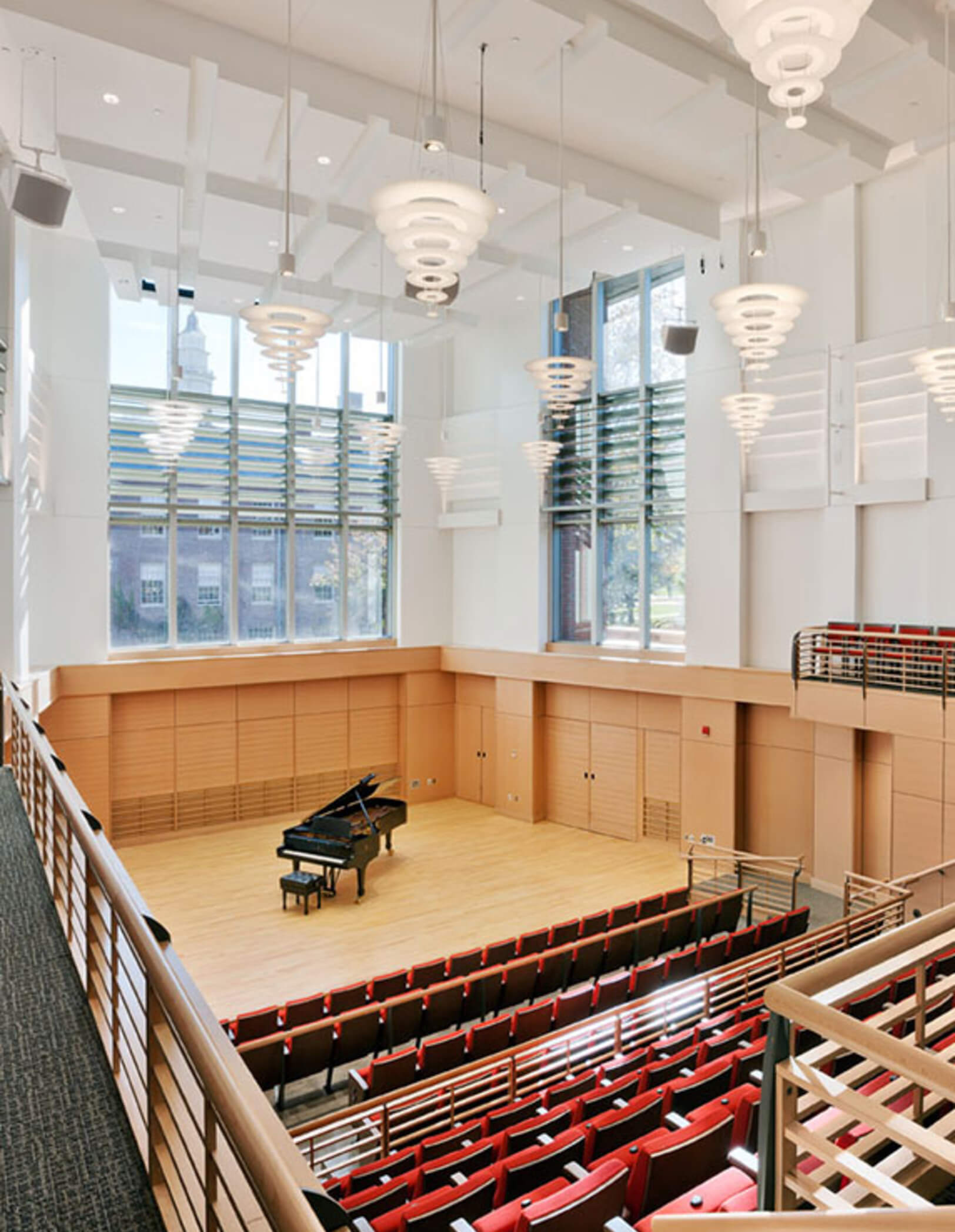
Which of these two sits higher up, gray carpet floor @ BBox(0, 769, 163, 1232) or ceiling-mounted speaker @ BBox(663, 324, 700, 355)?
ceiling-mounted speaker @ BBox(663, 324, 700, 355)

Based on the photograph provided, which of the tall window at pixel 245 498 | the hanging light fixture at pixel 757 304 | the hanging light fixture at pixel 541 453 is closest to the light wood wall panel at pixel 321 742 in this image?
the tall window at pixel 245 498

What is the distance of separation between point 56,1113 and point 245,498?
14.5 m

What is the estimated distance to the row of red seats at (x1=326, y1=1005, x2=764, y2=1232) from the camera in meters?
4.43

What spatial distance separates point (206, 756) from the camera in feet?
50.2

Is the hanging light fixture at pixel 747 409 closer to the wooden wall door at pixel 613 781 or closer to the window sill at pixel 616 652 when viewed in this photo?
the window sill at pixel 616 652

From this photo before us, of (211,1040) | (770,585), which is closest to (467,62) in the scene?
(770,585)

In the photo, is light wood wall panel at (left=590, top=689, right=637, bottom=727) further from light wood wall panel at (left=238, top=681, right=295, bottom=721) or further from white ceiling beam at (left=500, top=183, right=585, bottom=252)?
white ceiling beam at (left=500, top=183, right=585, bottom=252)

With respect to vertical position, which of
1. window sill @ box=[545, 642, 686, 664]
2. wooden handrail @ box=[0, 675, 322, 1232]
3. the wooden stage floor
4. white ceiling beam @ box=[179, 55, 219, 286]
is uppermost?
white ceiling beam @ box=[179, 55, 219, 286]

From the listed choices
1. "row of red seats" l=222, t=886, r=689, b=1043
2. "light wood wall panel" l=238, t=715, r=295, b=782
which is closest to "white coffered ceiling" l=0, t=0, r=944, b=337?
"light wood wall panel" l=238, t=715, r=295, b=782

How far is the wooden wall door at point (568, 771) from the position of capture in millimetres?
15617

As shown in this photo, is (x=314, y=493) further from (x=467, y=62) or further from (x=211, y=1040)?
(x=211, y=1040)

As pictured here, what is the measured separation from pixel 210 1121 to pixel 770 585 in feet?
41.7

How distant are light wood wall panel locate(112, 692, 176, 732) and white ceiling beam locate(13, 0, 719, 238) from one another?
27.6ft

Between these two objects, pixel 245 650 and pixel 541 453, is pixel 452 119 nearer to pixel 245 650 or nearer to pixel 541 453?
pixel 541 453
